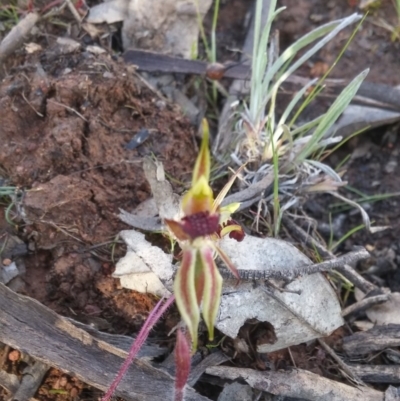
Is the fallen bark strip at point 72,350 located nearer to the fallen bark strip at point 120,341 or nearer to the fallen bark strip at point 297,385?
the fallen bark strip at point 120,341

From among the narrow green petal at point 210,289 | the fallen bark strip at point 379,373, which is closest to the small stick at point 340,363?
the fallen bark strip at point 379,373

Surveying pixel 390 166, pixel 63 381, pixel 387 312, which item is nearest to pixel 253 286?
pixel 387 312

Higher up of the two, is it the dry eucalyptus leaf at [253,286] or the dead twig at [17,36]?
the dead twig at [17,36]

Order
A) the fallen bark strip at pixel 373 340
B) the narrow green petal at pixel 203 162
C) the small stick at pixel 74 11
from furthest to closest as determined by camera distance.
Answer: the small stick at pixel 74 11
the fallen bark strip at pixel 373 340
the narrow green petal at pixel 203 162

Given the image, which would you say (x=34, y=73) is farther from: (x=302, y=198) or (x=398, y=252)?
(x=398, y=252)

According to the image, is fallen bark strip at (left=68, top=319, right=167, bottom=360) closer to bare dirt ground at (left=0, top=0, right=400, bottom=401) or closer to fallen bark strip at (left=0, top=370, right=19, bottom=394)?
bare dirt ground at (left=0, top=0, right=400, bottom=401)

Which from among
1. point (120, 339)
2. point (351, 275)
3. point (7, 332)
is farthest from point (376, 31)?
point (7, 332)
